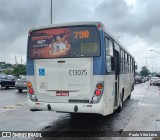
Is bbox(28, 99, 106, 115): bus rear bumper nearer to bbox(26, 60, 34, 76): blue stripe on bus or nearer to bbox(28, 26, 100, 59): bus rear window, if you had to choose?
bbox(26, 60, 34, 76): blue stripe on bus

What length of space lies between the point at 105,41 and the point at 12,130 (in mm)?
3967

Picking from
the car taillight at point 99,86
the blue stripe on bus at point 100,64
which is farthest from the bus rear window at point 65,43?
the car taillight at point 99,86

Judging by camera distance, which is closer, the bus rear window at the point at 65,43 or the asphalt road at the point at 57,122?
the bus rear window at the point at 65,43

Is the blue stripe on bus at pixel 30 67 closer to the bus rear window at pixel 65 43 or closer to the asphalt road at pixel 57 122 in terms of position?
the bus rear window at pixel 65 43

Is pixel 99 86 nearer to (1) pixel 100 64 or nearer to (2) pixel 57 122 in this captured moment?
(1) pixel 100 64

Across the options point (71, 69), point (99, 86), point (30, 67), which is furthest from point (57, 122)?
point (99, 86)

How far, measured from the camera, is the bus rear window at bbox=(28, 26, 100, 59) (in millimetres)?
8613

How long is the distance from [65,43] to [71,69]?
2.81 feet

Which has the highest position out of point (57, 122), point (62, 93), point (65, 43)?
point (65, 43)

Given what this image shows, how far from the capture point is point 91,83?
841cm

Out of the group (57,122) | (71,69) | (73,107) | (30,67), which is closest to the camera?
(73,107)

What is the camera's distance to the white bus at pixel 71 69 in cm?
841

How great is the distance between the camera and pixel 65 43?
8.85m

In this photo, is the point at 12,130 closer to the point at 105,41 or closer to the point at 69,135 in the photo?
the point at 69,135
